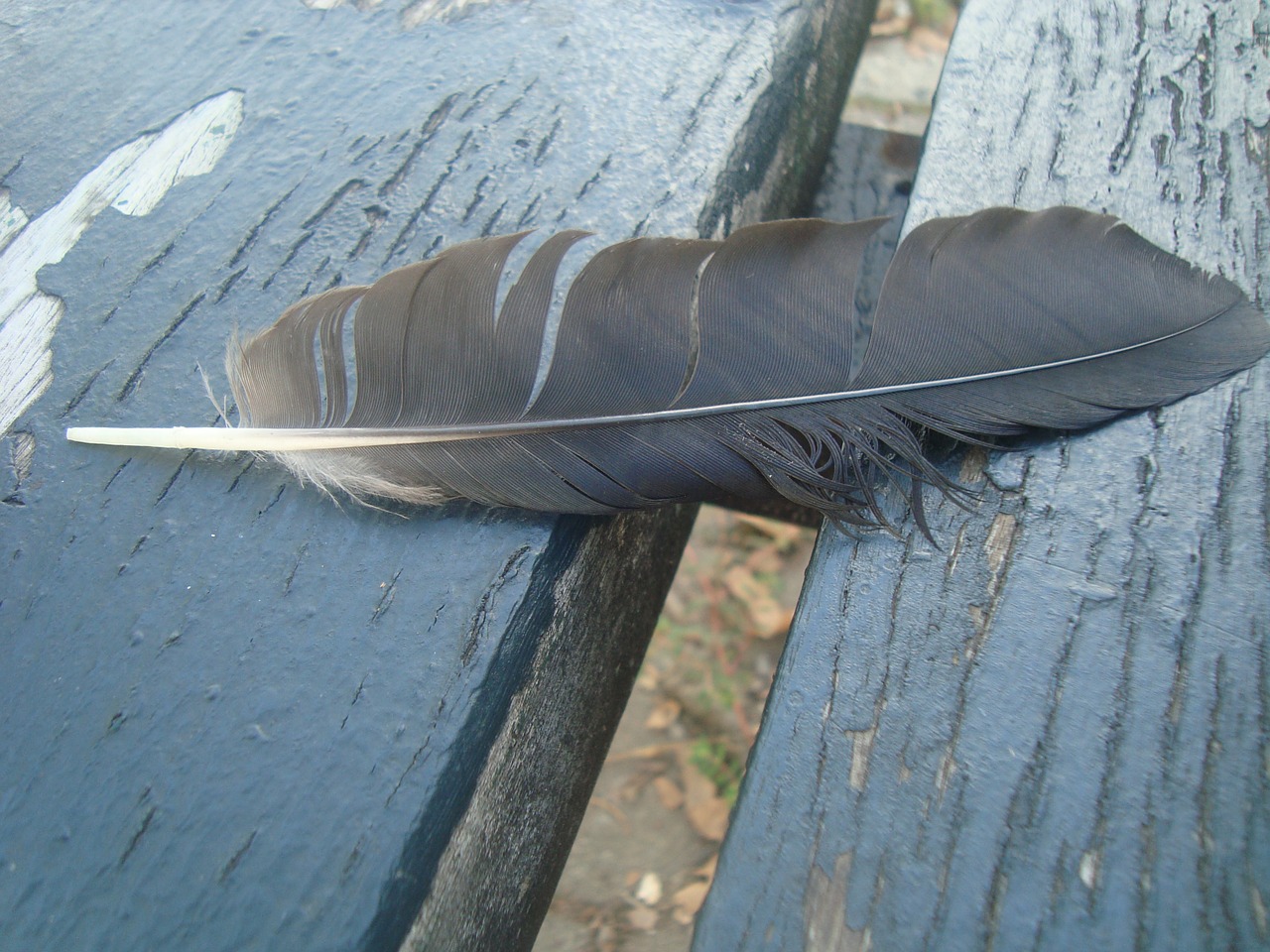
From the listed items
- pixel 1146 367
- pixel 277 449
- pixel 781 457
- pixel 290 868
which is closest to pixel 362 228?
pixel 277 449

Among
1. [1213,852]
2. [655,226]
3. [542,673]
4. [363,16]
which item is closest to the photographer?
[1213,852]

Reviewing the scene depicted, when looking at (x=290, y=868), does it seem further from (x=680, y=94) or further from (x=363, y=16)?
(x=363, y=16)

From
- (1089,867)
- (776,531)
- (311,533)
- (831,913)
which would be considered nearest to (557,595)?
(311,533)

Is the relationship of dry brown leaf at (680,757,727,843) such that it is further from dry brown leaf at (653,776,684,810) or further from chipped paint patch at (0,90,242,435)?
chipped paint patch at (0,90,242,435)

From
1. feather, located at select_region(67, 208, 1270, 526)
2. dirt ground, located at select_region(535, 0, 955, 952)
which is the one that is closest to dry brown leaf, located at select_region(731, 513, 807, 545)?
dirt ground, located at select_region(535, 0, 955, 952)

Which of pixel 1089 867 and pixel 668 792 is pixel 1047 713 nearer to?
pixel 1089 867

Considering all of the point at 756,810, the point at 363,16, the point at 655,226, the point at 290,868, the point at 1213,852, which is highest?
the point at 363,16

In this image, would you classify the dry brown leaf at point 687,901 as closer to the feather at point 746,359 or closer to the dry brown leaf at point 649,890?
the dry brown leaf at point 649,890
